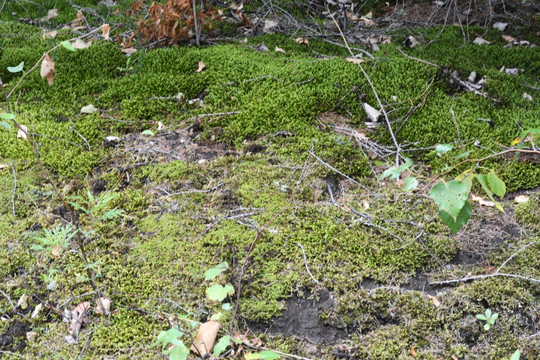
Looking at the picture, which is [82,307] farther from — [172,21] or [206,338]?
[172,21]

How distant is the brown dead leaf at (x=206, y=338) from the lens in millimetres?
1807

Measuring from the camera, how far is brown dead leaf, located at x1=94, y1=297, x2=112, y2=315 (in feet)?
6.51

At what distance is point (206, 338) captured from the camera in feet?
6.03

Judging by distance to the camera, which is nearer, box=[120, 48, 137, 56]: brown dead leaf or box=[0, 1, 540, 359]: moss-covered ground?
box=[0, 1, 540, 359]: moss-covered ground

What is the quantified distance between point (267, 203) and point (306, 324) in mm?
813

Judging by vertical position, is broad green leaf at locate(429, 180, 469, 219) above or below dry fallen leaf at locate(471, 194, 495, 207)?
above

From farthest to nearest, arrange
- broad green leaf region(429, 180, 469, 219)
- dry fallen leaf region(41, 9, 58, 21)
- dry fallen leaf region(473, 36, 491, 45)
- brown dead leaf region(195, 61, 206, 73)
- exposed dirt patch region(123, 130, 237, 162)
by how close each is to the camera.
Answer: dry fallen leaf region(41, 9, 58, 21), dry fallen leaf region(473, 36, 491, 45), brown dead leaf region(195, 61, 206, 73), exposed dirt patch region(123, 130, 237, 162), broad green leaf region(429, 180, 469, 219)

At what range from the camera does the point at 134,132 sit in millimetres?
3164

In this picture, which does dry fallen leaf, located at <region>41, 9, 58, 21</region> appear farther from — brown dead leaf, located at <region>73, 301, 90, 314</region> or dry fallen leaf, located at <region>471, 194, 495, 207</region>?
dry fallen leaf, located at <region>471, 194, 495, 207</region>

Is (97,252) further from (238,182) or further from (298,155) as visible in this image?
(298,155)

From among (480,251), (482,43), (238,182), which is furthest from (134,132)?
(482,43)

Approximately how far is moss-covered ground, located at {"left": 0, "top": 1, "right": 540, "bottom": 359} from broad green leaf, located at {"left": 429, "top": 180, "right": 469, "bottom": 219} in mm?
761

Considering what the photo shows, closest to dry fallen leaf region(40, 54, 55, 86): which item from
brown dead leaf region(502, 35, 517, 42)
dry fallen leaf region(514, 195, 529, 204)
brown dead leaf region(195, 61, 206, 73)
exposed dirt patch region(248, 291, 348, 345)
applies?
exposed dirt patch region(248, 291, 348, 345)

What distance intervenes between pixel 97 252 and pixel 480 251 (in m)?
2.16
